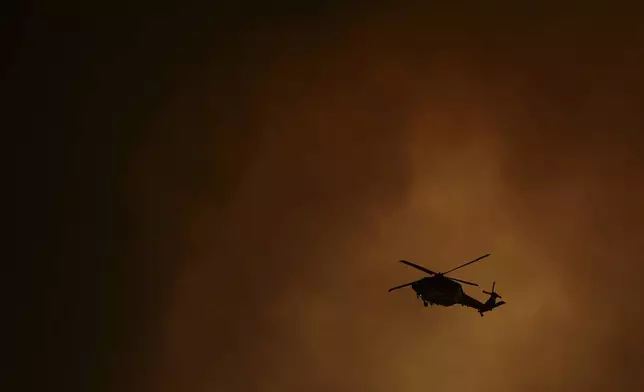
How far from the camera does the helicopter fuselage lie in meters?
20.0

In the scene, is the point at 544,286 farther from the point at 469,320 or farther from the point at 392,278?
the point at 392,278

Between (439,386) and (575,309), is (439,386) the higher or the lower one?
the lower one

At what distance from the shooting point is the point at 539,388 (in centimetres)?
2200

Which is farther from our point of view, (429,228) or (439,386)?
(429,228)

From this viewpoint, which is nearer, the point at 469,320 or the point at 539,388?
the point at 539,388

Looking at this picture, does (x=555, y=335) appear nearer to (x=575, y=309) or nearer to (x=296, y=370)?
(x=575, y=309)

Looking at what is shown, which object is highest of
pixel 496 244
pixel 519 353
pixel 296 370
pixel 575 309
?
pixel 496 244

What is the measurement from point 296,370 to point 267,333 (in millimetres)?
1359

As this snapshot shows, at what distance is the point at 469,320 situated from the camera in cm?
2341

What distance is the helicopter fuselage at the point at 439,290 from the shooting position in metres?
20.0

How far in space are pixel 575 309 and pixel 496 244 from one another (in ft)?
9.51

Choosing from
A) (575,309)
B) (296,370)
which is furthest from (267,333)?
(575,309)

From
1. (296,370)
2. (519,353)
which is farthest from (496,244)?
(296,370)

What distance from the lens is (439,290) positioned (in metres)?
20.0
